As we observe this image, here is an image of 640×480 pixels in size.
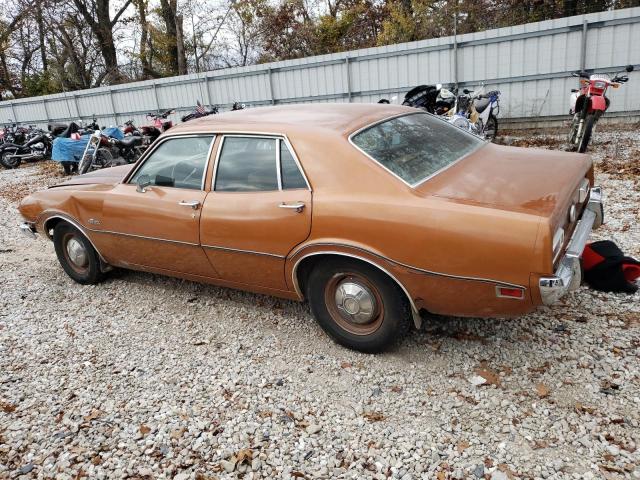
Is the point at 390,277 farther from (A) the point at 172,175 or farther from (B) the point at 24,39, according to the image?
(B) the point at 24,39

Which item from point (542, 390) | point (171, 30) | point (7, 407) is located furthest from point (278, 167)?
point (171, 30)

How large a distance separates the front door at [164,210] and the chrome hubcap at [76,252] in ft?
1.82

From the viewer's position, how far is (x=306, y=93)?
13.6m

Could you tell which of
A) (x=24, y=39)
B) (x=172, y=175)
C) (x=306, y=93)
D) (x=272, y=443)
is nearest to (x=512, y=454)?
(x=272, y=443)

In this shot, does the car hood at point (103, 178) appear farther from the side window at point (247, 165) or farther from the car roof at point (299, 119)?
the side window at point (247, 165)

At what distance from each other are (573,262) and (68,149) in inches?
439

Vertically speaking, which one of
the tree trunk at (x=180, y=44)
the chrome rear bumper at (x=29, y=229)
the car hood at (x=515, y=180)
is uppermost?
the tree trunk at (x=180, y=44)

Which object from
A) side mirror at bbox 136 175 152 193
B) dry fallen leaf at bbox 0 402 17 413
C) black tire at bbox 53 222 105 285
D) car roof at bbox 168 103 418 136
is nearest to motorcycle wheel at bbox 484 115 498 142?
car roof at bbox 168 103 418 136

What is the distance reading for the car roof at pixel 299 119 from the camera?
3.29 m

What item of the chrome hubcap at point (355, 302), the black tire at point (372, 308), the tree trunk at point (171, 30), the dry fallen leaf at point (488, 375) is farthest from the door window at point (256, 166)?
the tree trunk at point (171, 30)

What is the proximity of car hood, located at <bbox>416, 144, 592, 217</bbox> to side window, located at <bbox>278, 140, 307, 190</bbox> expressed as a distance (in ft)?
2.60

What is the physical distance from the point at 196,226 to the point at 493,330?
7.38 feet

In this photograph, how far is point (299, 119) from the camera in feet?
11.3

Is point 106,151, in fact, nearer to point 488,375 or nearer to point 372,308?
point 372,308
